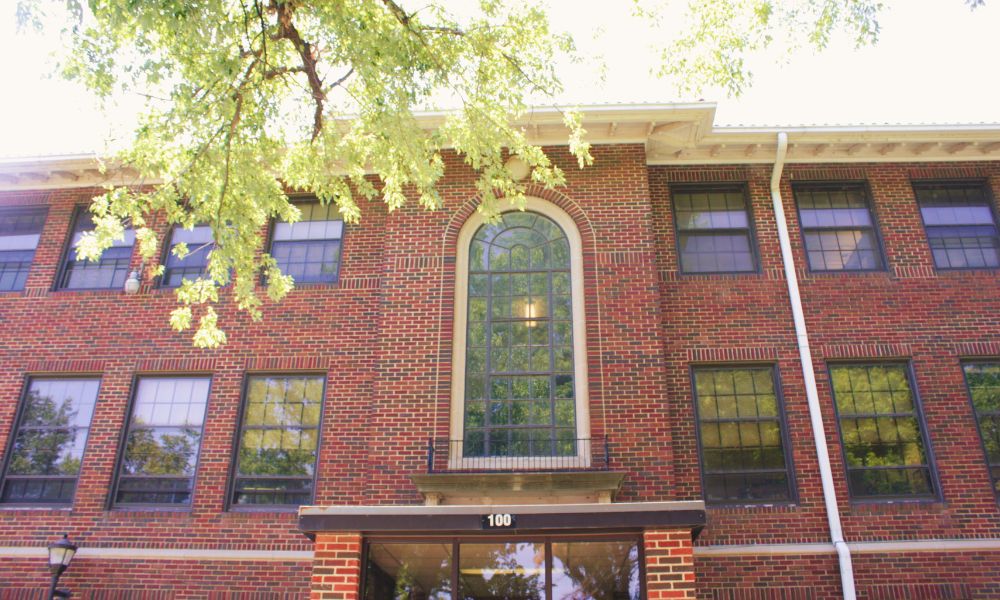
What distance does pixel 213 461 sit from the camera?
33.6 feet

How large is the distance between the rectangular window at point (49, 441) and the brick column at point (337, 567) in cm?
519

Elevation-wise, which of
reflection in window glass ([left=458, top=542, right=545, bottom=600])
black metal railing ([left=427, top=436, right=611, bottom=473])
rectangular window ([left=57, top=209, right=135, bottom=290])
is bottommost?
reflection in window glass ([left=458, top=542, right=545, bottom=600])

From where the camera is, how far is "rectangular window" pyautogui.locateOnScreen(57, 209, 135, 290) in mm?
11789

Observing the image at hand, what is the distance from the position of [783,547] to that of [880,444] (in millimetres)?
2191

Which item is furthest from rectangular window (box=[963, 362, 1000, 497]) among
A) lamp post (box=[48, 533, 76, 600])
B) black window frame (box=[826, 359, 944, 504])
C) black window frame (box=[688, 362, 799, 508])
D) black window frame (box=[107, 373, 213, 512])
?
lamp post (box=[48, 533, 76, 600])

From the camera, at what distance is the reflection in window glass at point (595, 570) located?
7633 mm

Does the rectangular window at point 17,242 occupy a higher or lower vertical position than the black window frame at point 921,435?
higher

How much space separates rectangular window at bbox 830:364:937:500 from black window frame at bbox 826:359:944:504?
15 mm

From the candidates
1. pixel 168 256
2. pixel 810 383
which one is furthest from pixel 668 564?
pixel 168 256

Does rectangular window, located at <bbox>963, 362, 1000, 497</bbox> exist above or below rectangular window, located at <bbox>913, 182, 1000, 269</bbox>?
below

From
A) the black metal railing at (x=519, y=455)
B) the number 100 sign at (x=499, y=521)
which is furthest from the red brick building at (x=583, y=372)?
the number 100 sign at (x=499, y=521)

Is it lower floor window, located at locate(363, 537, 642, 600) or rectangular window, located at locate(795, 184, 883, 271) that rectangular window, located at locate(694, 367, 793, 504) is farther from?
lower floor window, located at locate(363, 537, 642, 600)

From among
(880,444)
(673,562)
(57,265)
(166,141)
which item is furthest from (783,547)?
(57,265)

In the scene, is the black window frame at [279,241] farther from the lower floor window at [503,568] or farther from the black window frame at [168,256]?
the lower floor window at [503,568]
